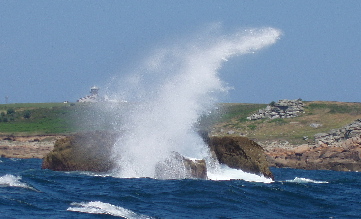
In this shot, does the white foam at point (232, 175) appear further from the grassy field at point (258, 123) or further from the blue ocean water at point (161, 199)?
the grassy field at point (258, 123)

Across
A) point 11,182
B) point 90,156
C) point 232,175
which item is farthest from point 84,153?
point 11,182

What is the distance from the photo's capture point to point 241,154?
1251 inches

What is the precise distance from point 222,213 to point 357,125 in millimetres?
53290

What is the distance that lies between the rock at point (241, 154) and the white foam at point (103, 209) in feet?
42.2

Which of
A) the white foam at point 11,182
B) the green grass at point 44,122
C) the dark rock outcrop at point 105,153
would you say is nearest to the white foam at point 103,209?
the white foam at point 11,182

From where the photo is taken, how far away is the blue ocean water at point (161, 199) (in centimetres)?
1877

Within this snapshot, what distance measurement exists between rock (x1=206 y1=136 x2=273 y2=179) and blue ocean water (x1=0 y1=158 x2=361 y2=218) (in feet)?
11.2

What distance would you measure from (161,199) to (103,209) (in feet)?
10.5

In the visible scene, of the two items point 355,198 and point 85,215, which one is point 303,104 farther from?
point 85,215

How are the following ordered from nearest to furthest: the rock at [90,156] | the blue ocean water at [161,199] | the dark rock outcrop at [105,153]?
the blue ocean water at [161,199]
the rock at [90,156]
the dark rock outcrop at [105,153]

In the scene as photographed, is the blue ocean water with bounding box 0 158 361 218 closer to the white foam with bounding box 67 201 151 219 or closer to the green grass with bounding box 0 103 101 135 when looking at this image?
the white foam with bounding box 67 201 151 219

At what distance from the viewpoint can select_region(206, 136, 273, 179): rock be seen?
31.3m

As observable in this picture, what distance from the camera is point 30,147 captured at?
74062mm

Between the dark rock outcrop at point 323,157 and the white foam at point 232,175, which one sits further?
the dark rock outcrop at point 323,157
